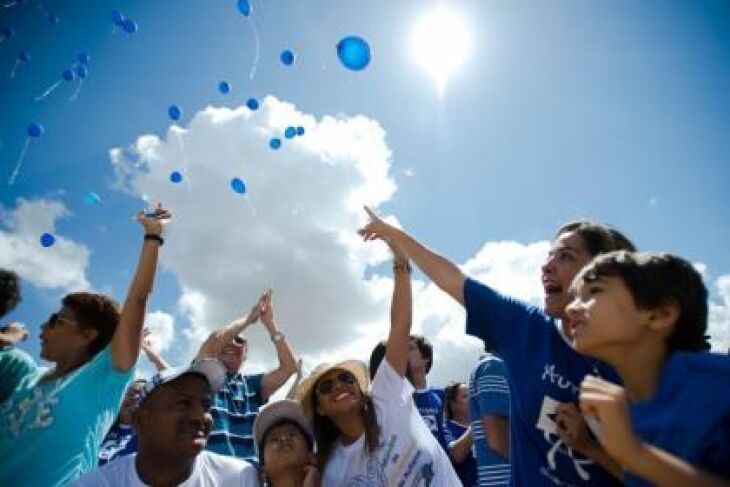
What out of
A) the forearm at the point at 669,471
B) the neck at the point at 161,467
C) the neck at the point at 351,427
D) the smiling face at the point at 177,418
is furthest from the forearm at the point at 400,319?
the forearm at the point at 669,471

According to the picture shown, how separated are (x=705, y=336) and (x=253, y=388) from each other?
4269mm

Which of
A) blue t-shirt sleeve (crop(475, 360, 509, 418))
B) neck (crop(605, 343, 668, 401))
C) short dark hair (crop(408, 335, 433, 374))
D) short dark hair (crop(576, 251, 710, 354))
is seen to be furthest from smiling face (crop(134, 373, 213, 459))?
short dark hair (crop(408, 335, 433, 374))

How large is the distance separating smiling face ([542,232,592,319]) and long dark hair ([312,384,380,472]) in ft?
4.35

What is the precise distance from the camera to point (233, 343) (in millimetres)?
5688

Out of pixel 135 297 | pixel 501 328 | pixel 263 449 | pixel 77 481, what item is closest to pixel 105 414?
pixel 77 481

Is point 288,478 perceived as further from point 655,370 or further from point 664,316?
point 664,316

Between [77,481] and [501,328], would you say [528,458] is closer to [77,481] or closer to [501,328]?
[501,328]

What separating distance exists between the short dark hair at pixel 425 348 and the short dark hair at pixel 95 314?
318cm

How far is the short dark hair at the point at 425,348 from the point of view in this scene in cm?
598

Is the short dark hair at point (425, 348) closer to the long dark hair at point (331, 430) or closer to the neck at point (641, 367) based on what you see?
the long dark hair at point (331, 430)

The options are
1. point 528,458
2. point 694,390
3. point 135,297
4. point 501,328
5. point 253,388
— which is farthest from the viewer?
point 253,388

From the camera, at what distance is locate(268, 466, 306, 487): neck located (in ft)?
10.4

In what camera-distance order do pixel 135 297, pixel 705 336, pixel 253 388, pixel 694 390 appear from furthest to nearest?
pixel 253 388 < pixel 135 297 < pixel 705 336 < pixel 694 390

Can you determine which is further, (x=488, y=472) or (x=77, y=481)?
(x=488, y=472)
